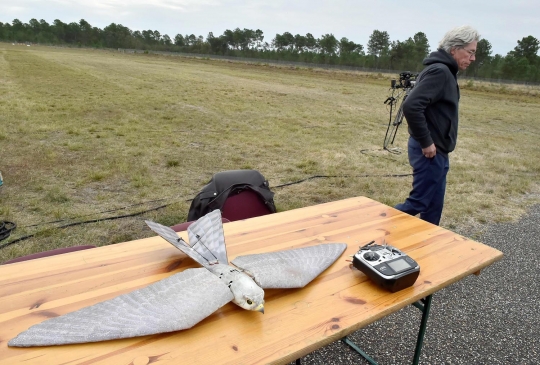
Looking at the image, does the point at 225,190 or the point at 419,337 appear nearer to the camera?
the point at 419,337

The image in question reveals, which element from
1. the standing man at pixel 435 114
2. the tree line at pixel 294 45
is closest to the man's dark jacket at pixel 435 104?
the standing man at pixel 435 114

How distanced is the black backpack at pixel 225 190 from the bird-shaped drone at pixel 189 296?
1.23m

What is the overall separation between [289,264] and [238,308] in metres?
0.27

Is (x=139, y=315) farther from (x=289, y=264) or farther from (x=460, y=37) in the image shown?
(x=460, y=37)

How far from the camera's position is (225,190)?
2699 mm

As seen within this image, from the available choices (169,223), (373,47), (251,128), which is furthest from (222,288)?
(373,47)

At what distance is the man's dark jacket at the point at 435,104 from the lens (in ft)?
8.80

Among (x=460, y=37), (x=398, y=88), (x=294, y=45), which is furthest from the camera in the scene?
(x=294, y=45)

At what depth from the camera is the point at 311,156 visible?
6.16 metres

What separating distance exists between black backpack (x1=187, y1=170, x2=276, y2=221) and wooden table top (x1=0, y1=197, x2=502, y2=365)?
919mm

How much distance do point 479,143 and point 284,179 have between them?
17.9ft

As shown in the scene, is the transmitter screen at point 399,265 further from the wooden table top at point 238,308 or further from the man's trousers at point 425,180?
the man's trousers at point 425,180

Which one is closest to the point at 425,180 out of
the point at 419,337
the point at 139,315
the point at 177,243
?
the point at 419,337

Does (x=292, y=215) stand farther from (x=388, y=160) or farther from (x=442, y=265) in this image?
(x=388, y=160)
